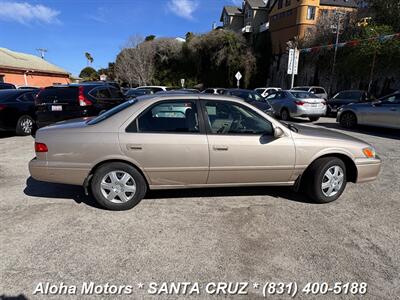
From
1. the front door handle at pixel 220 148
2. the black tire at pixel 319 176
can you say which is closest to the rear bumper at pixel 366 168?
the black tire at pixel 319 176

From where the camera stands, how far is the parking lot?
262 cm

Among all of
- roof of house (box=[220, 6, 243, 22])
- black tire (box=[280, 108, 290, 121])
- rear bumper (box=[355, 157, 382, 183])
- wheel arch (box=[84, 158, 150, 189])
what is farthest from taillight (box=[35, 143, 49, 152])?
roof of house (box=[220, 6, 243, 22])

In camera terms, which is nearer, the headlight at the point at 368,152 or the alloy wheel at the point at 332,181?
the alloy wheel at the point at 332,181

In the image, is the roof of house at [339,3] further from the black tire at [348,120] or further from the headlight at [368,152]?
the headlight at [368,152]

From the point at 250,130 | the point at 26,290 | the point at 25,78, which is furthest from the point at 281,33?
the point at 26,290

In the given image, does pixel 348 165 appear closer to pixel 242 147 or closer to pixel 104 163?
pixel 242 147

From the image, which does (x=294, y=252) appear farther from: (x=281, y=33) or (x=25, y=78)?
(x=281, y=33)

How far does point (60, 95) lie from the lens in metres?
8.12

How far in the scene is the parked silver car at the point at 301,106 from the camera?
492 inches

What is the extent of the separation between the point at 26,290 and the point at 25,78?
113 feet

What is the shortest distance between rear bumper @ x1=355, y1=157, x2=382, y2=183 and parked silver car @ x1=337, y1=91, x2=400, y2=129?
6.36m

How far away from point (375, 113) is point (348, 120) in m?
1.23

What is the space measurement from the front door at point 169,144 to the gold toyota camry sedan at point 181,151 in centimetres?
1

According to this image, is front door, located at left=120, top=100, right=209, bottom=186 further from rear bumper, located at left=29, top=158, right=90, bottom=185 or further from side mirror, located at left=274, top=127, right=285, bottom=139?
side mirror, located at left=274, top=127, right=285, bottom=139
